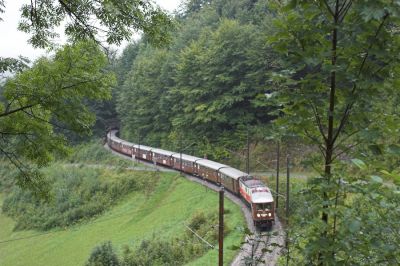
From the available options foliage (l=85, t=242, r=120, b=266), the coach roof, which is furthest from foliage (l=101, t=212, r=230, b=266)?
the coach roof

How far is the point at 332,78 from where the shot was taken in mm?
2910

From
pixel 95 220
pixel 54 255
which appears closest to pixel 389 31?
pixel 54 255

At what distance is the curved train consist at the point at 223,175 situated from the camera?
23.2 meters

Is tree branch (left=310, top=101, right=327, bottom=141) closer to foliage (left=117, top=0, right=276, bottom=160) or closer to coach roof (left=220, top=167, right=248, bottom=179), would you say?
coach roof (left=220, top=167, right=248, bottom=179)

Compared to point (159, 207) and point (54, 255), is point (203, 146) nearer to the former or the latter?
point (159, 207)

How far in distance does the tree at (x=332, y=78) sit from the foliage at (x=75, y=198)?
114 feet

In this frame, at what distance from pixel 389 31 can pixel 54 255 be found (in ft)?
102

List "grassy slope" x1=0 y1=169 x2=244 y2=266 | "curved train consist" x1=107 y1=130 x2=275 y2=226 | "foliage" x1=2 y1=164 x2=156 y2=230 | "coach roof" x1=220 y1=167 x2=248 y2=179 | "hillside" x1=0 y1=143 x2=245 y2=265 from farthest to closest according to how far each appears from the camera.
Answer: "foliage" x1=2 y1=164 x2=156 y2=230
"coach roof" x1=220 y1=167 x2=248 y2=179
"grassy slope" x1=0 y1=169 x2=244 y2=266
"hillside" x1=0 y1=143 x2=245 y2=265
"curved train consist" x1=107 y1=130 x2=275 y2=226

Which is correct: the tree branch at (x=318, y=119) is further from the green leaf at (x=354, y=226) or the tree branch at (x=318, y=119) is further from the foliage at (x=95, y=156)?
the foliage at (x=95, y=156)

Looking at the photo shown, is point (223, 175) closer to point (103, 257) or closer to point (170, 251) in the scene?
point (170, 251)

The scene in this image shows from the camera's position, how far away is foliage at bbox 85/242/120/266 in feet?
67.6

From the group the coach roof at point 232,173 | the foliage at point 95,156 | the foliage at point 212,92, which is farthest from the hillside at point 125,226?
the foliage at point 95,156

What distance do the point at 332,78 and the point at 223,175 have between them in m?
28.3

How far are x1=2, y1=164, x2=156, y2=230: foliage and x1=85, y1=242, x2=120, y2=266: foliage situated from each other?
15.0 m
